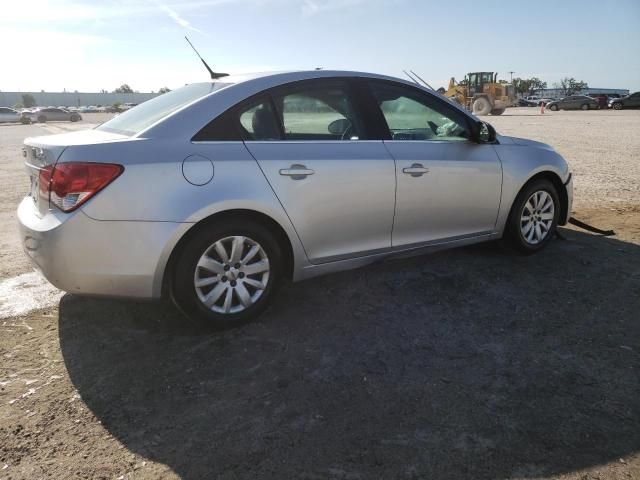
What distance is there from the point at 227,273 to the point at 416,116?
2.04m

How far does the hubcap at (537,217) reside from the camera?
4.77 meters

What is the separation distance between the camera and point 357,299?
3932 millimetres

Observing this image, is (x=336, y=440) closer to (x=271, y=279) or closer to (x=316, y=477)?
(x=316, y=477)

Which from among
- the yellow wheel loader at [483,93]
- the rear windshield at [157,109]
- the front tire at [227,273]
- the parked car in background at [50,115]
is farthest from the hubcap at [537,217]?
the parked car in background at [50,115]

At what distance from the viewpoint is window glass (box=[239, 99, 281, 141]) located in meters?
3.41

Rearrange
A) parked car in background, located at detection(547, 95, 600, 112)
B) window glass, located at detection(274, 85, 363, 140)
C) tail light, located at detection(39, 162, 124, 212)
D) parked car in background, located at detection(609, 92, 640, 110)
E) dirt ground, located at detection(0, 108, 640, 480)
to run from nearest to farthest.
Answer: dirt ground, located at detection(0, 108, 640, 480), tail light, located at detection(39, 162, 124, 212), window glass, located at detection(274, 85, 363, 140), parked car in background, located at detection(609, 92, 640, 110), parked car in background, located at detection(547, 95, 600, 112)

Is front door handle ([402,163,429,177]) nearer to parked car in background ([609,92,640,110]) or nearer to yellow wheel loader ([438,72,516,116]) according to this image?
yellow wheel loader ([438,72,516,116])

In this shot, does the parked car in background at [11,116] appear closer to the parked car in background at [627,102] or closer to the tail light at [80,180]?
the tail light at [80,180]

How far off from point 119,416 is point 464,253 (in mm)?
3477

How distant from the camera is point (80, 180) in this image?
2.93 meters

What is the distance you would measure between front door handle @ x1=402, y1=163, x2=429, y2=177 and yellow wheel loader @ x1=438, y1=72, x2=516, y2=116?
3223 cm

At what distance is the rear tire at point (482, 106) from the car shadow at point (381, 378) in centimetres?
3224

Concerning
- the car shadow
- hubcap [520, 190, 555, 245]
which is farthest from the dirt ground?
hubcap [520, 190, 555, 245]

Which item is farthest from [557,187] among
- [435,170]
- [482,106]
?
[482,106]
